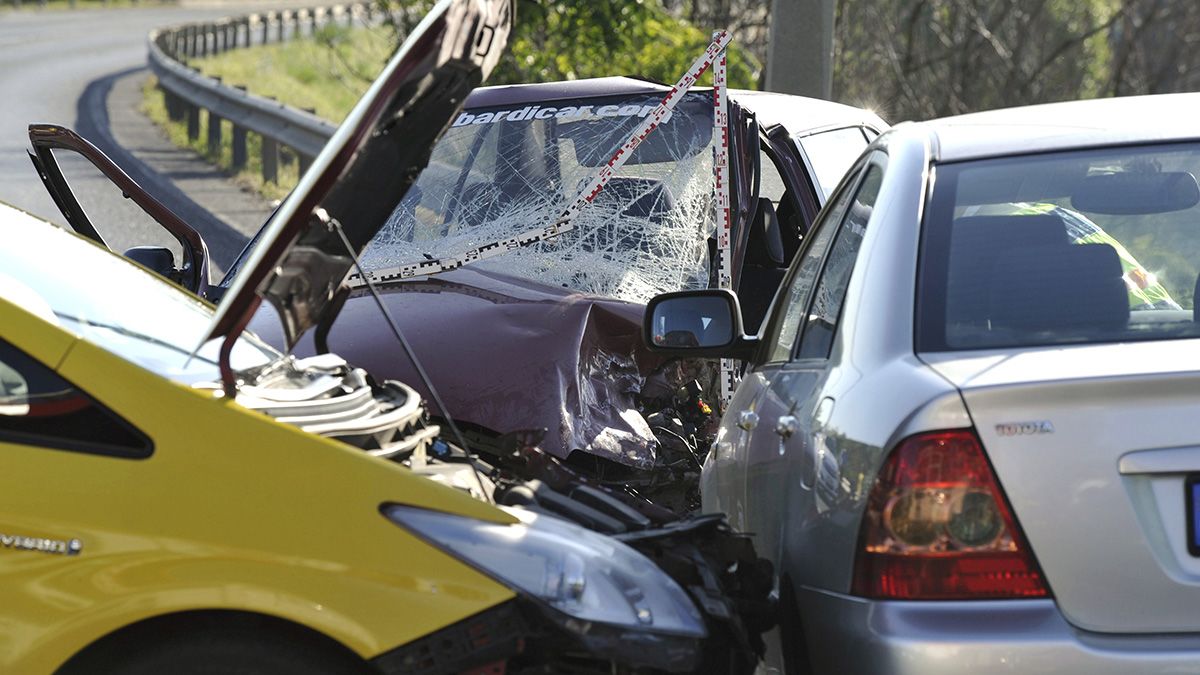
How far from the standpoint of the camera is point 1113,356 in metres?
2.91

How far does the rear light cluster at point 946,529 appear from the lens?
281 centimetres

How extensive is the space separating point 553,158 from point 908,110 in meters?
15.7

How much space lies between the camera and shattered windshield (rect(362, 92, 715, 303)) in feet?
19.3

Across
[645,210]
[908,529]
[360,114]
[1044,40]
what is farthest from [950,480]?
[1044,40]

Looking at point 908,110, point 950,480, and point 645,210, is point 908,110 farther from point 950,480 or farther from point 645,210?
point 950,480

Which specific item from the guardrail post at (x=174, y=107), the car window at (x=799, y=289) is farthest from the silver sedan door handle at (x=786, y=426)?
the guardrail post at (x=174, y=107)

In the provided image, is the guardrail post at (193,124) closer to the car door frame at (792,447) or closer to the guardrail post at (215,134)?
the guardrail post at (215,134)

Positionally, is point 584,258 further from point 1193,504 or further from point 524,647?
point 1193,504

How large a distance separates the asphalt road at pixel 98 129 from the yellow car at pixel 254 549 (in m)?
2.20

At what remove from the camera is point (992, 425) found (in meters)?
2.80

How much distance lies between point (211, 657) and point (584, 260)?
3.21 metres

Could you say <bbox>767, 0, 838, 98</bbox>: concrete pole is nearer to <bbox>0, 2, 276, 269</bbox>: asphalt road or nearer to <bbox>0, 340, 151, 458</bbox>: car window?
<bbox>0, 2, 276, 269</bbox>: asphalt road

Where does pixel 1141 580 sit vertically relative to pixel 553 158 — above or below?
below

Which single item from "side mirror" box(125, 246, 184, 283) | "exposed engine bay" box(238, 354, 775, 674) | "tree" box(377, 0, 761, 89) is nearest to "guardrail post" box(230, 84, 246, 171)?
"tree" box(377, 0, 761, 89)
